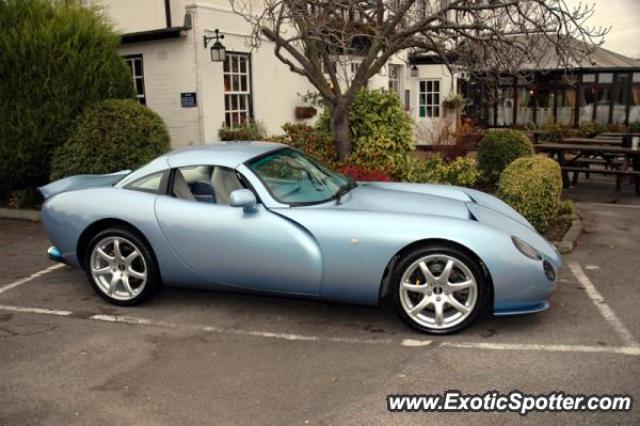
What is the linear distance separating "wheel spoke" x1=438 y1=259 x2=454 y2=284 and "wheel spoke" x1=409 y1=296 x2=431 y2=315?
17 cm

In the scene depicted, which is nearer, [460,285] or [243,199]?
[460,285]

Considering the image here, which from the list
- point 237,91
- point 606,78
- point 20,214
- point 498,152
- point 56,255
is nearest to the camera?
point 56,255

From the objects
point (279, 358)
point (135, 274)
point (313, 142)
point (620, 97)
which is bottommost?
point (279, 358)

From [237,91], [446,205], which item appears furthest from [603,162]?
[446,205]

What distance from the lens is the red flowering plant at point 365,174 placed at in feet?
27.1

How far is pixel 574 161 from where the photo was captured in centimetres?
1192

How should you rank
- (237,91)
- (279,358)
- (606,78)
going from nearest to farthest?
1. (279,358)
2. (237,91)
3. (606,78)

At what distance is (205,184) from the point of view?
16.8 feet

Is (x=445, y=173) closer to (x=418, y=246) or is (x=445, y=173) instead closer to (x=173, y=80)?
(x=418, y=246)

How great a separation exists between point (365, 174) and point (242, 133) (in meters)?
4.84

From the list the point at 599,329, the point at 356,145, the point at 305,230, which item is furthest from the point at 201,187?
the point at 356,145

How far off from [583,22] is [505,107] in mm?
16467

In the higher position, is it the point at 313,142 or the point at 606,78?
the point at 606,78

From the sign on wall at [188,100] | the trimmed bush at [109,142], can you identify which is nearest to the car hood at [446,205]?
the trimmed bush at [109,142]
